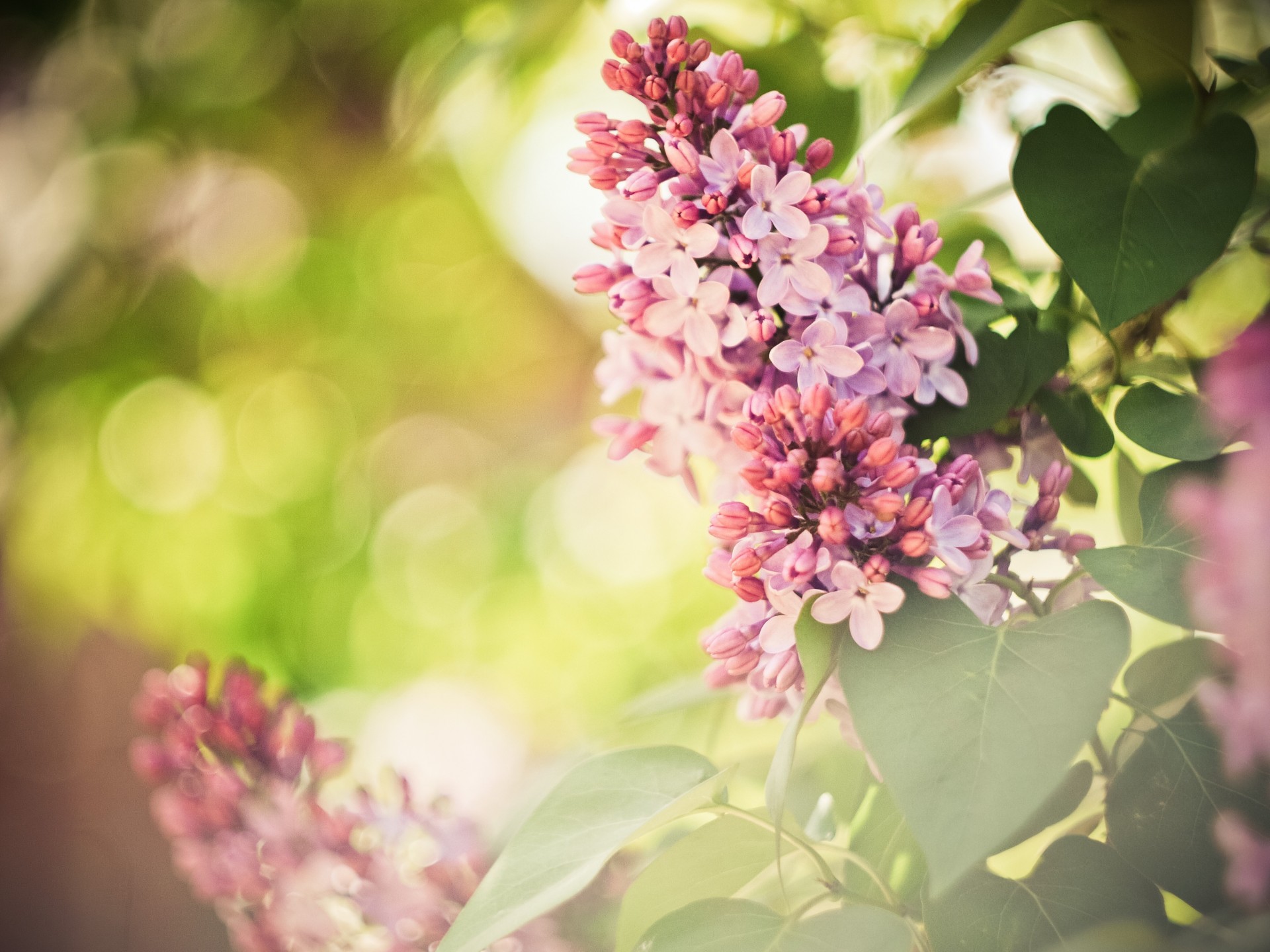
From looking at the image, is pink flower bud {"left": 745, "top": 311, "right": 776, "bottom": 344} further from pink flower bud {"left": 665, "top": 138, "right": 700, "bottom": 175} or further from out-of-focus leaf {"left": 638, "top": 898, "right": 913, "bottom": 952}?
out-of-focus leaf {"left": 638, "top": 898, "right": 913, "bottom": 952}

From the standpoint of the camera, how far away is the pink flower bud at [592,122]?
10.5 inches

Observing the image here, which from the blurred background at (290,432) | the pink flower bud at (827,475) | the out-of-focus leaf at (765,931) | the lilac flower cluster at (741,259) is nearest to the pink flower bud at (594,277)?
the lilac flower cluster at (741,259)

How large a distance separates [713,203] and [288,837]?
36 centimetres

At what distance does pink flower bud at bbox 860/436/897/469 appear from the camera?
0.22m

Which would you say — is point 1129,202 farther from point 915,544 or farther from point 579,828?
point 579,828

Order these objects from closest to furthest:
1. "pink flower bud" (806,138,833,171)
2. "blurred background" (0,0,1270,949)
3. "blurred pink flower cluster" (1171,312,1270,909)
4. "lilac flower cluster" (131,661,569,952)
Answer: "blurred pink flower cluster" (1171,312,1270,909) → "pink flower bud" (806,138,833,171) → "lilac flower cluster" (131,661,569,952) → "blurred background" (0,0,1270,949)

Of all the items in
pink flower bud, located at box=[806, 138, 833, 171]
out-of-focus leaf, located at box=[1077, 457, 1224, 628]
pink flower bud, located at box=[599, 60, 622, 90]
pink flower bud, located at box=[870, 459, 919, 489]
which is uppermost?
pink flower bud, located at box=[599, 60, 622, 90]

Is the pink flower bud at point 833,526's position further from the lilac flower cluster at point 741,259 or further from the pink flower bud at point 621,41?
the pink flower bud at point 621,41

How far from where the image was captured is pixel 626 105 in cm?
105

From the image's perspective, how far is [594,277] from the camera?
28cm

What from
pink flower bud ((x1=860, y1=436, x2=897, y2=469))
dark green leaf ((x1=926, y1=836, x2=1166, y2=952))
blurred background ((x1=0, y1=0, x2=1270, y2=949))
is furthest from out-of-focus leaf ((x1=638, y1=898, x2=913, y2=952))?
blurred background ((x1=0, y1=0, x2=1270, y2=949))

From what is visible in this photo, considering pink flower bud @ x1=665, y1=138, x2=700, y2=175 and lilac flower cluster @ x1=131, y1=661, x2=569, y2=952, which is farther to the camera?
lilac flower cluster @ x1=131, y1=661, x2=569, y2=952

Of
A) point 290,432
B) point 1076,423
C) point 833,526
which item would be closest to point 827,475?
point 833,526

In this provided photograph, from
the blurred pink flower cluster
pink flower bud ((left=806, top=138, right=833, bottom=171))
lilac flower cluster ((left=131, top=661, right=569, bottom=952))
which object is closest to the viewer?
the blurred pink flower cluster
